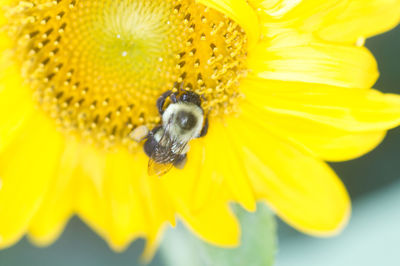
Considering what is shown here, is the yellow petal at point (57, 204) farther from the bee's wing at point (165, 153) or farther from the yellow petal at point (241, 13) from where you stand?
the yellow petal at point (241, 13)

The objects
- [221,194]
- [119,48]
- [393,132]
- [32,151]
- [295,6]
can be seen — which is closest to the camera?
[295,6]

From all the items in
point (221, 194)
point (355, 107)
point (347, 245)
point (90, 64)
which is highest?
point (90, 64)

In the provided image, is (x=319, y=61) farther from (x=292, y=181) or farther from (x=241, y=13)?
(x=292, y=181)

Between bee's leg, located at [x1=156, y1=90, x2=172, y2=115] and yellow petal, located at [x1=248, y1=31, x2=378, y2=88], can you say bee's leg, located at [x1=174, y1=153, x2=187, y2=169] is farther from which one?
yellow petal, located at [x1=248, y1=31, x2=378, y2=88]

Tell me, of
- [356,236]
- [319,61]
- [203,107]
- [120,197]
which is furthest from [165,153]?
[356,236]

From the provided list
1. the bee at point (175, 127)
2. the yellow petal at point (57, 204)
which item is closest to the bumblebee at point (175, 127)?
the bee at point (175, 127)

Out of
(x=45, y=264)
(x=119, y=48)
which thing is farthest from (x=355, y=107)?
(x=45, y=264)

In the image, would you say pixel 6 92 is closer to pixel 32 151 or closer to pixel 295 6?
pixel 32 151

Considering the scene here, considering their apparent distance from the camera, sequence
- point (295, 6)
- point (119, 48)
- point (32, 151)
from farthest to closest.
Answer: point (32, 151) < point (119, 48) < point (295, 6)
